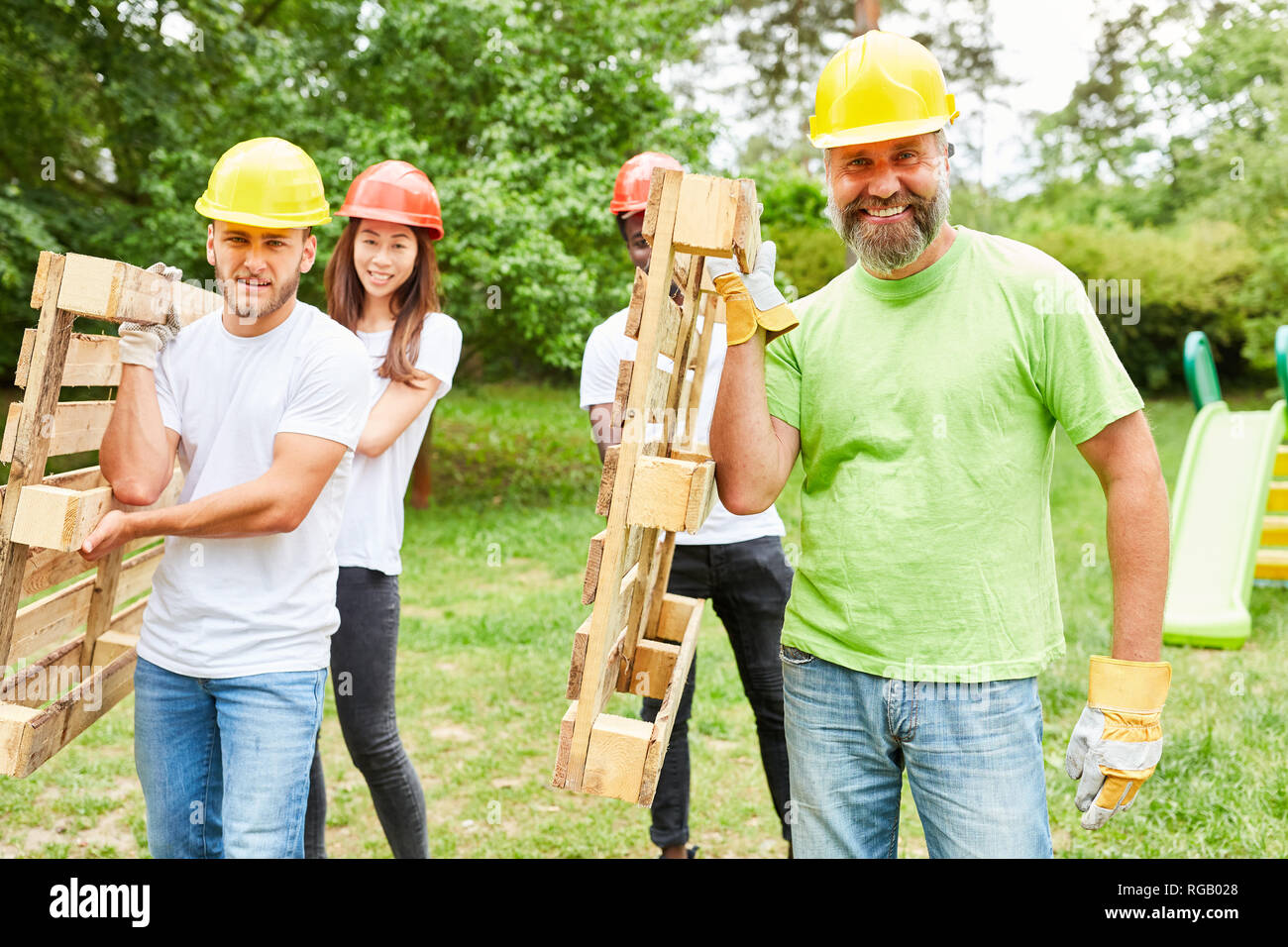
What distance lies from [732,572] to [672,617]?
70 centimetres

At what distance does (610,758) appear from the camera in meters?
1.84

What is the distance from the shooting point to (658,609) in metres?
2.68

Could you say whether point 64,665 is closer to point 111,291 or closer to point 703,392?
point 111,291

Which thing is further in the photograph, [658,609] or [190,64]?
[190,64]

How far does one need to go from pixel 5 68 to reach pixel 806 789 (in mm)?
Result: 10792

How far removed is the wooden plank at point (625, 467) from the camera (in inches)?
69.7

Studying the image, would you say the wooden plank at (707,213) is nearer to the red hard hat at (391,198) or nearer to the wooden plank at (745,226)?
the wooden plank at (745,226)

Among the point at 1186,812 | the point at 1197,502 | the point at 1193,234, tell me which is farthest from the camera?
the point at 1193,234

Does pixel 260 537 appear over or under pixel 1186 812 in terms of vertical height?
over

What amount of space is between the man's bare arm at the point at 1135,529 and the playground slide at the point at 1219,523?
465cm

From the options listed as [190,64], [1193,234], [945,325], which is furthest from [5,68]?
[1193,234]

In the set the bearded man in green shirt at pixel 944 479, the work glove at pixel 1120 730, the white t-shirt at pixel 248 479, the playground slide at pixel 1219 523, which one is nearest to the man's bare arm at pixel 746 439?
the bearded man in green shirt at pixel 944 479

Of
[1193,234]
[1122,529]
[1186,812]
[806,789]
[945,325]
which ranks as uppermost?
[1193,234]
